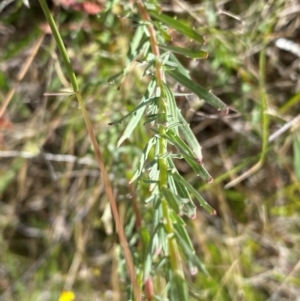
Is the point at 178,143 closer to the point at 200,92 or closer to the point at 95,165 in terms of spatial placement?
the point at 200,92

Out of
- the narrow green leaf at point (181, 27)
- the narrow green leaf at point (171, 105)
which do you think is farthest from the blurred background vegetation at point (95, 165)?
the narrow green leaf at point (171, 105)

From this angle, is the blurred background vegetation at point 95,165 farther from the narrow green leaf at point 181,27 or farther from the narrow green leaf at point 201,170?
the narrow green leaf at point 201,170

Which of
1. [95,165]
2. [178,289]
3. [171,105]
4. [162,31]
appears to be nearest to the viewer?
[178,289]

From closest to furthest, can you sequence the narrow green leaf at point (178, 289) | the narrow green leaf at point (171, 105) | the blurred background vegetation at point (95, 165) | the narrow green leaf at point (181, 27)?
the narrow green leaf at point (178, 289), the narrow green leaf at point (171, 105), the narrow green leaf at point (181, 27), the blurred background vegetation at point (95, 165)

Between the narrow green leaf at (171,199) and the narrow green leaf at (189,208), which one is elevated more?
the narrow green leaf at (171,199)

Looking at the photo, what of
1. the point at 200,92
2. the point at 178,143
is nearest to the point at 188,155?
the point at 178,143

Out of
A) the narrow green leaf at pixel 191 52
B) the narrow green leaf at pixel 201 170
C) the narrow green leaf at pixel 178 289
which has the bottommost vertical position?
the narrow green leaf at pixel 178 289

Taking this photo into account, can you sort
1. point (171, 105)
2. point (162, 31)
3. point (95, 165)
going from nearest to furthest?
1. point (171, 105)
2. point (162, 31)
3. point (95, 165)

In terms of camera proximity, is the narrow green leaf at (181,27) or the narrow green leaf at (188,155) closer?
the narrow green leaf at (188,155)
